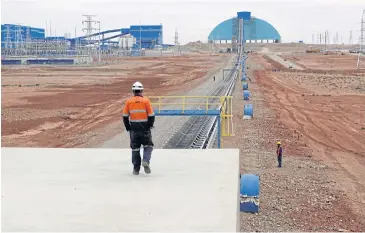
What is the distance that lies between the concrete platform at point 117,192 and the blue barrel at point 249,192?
135 cm

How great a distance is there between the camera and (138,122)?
7.30m

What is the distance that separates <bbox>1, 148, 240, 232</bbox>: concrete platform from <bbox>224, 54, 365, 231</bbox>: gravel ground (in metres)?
2.69

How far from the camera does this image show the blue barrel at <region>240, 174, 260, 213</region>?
1003cm

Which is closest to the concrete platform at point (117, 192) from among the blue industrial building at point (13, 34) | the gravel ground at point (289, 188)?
the gravel ground at point (289, 188)

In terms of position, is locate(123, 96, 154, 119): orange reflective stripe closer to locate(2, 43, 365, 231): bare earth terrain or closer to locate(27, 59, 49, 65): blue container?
locate(2, 43, 365, 231): bare earth terrain

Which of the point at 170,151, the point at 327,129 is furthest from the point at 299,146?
the point at 170,151

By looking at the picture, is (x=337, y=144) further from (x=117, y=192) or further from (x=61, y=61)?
(x=61, y=61)

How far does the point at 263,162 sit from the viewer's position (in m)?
17.4

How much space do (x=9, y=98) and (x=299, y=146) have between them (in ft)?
86.9

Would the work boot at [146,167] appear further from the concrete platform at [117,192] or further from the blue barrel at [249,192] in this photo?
the blue barrel at [249,192]

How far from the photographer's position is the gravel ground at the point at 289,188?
35.4ft

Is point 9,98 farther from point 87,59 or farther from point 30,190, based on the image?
point 87,59

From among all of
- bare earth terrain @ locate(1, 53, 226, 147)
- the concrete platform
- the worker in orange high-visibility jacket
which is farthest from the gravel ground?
bare earth terrain @ locate(1, 53, 226, 147)

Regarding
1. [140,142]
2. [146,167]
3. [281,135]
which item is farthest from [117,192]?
[281,135]
